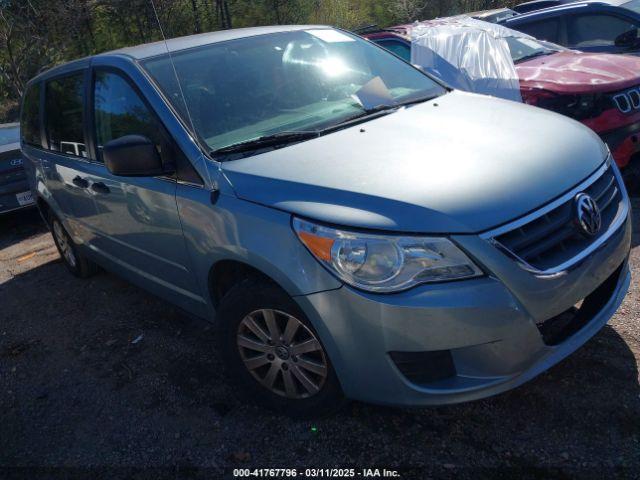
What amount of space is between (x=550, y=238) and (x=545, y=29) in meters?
5.87

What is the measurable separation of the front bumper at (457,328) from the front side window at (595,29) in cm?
533

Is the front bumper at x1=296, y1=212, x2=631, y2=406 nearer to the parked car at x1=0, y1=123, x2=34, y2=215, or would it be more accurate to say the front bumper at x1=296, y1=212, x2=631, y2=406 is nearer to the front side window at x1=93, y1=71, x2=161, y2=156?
the front side window at x1=93, y1=71, x2=161, y2=156

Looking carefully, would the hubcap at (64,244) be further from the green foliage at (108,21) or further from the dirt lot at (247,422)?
the green foliage at (108,21)

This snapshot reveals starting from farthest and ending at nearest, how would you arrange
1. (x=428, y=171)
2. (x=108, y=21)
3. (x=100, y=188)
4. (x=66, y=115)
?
(x=108, y=21) → (x=66, y=115) → (x=100, y=188) → (x=428, y=171)

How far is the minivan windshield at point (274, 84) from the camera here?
3025 mm

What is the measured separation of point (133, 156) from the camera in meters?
2.81

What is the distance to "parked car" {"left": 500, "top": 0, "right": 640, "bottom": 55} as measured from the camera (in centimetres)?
640

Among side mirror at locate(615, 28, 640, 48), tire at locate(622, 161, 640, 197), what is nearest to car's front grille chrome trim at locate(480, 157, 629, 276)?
tire at locate(622, 161, 640, 197)

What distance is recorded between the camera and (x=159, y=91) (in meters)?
3.05

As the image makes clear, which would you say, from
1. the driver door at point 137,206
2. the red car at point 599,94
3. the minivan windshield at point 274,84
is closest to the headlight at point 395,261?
the minivan windshield at point 274,84

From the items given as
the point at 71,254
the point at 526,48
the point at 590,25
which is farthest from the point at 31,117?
the point at 590,25

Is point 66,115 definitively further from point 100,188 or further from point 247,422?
point 247,422

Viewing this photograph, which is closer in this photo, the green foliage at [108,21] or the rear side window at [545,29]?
the rear side window at [545,29]

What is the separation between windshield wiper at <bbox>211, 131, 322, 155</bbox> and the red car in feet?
8.86
